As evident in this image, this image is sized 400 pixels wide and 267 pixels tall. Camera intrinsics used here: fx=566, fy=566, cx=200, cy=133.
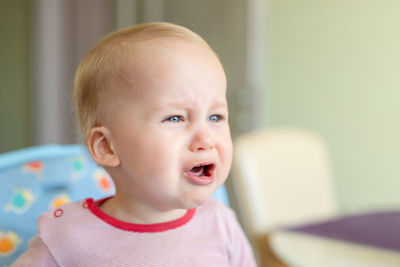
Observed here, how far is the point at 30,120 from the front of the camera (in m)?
3.01

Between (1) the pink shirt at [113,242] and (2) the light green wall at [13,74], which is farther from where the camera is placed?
(2) the light green wall at [13,74]

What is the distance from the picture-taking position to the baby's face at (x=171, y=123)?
0.71 metres

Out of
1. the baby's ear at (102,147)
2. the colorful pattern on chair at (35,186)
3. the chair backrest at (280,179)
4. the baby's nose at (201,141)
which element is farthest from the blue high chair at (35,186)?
the chair backrest at (280,179)

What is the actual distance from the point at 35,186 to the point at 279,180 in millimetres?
1151

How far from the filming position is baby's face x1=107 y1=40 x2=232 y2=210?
705mm

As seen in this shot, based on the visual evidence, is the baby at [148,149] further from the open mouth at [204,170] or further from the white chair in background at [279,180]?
the white chair in background at [279,180]

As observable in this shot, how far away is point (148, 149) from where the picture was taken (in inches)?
27.9

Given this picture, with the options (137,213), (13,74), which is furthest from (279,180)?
(13,74)

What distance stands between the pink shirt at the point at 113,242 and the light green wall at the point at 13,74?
2.25m

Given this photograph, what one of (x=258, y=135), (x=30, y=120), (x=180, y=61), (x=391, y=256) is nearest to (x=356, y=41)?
(x=258, y=135)

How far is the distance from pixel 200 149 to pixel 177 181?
0.05 m

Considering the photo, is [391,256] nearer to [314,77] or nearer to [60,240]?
[60,240]

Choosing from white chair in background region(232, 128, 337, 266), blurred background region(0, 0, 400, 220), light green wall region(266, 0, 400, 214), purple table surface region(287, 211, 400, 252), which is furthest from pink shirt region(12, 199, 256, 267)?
light green wall region(266, 0, 400, 214)

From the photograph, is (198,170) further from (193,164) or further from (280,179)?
(280,179)
